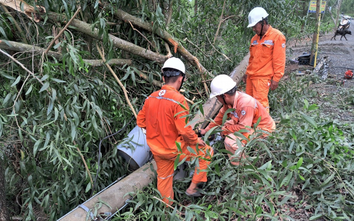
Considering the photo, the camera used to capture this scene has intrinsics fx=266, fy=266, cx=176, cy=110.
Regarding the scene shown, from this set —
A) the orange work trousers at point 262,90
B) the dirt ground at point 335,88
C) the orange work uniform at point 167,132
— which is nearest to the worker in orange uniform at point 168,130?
the orange work uniform at point 167,132

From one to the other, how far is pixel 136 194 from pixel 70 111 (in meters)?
1.06

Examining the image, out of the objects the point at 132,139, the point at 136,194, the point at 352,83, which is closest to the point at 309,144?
the point at 136,194

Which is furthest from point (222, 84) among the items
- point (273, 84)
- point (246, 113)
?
point (273, 84)

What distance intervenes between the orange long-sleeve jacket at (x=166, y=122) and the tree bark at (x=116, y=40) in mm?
1016

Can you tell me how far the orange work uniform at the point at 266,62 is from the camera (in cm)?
396

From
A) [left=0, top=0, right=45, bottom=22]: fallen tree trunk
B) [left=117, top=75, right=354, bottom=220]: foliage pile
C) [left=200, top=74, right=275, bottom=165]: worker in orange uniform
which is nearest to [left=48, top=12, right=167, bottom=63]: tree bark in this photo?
[left=0, top=0, right=45, bottom=22]: fallen tree trunk

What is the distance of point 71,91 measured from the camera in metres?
2.74

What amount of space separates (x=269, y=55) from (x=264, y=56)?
0.07m

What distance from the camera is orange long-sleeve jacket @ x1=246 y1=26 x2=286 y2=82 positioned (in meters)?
3.95

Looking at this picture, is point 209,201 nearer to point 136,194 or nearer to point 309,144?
point 136,194

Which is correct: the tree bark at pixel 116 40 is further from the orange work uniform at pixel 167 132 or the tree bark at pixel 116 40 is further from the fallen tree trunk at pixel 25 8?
the orange work uniform at pixel 167 132

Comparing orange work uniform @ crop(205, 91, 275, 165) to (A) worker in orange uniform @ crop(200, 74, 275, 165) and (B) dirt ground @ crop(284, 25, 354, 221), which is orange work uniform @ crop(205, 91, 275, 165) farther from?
(B) dirt ground @ crop(284, 25, 354, 221)

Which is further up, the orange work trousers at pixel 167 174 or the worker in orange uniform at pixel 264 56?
the worker in orange uniform at pixel 264 56

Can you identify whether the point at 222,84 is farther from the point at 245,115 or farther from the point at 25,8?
the point at 25,8
